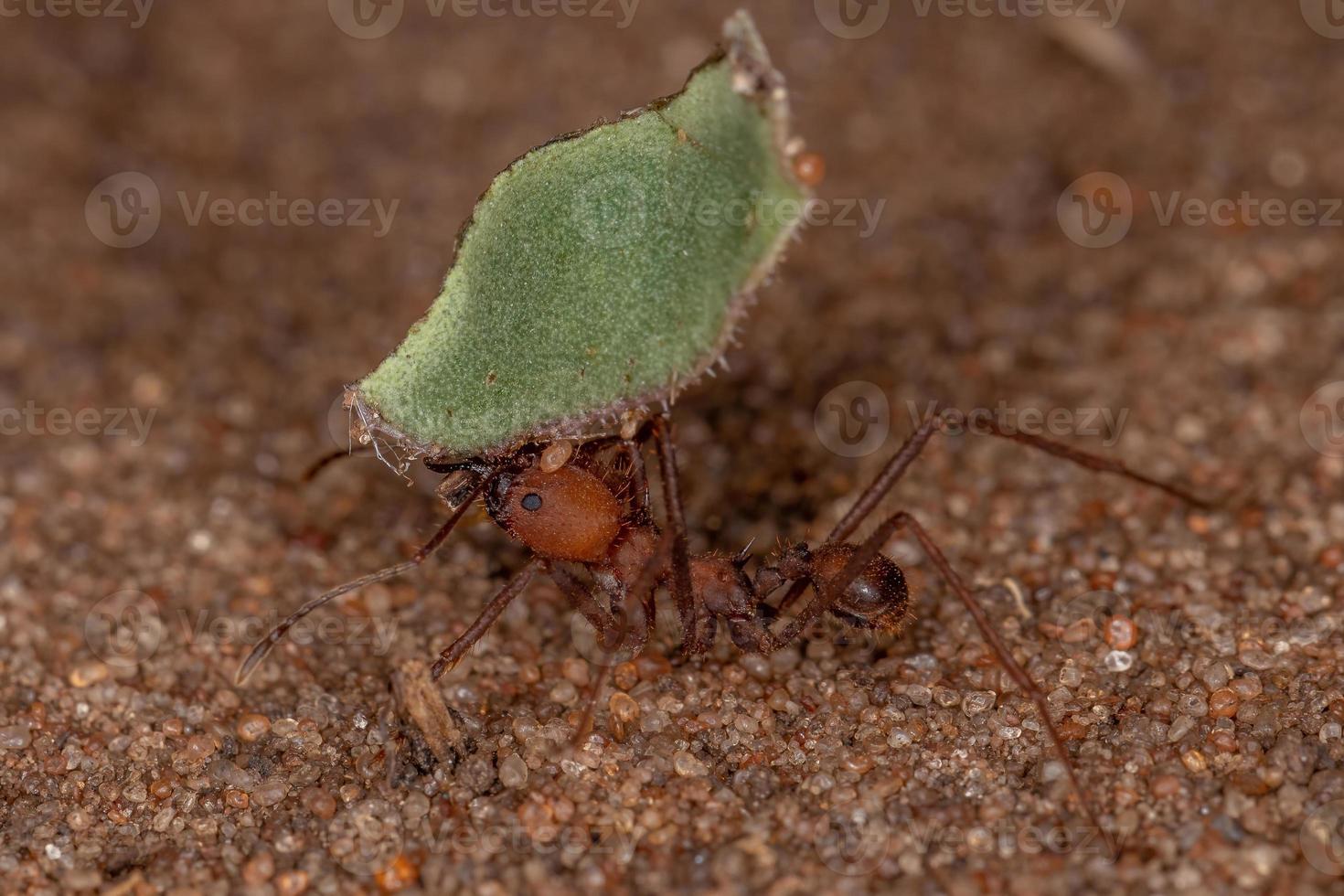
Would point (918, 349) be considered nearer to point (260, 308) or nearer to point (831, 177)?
point (831, 177)

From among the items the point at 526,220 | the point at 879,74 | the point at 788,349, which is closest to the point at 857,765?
the point at 526,220
